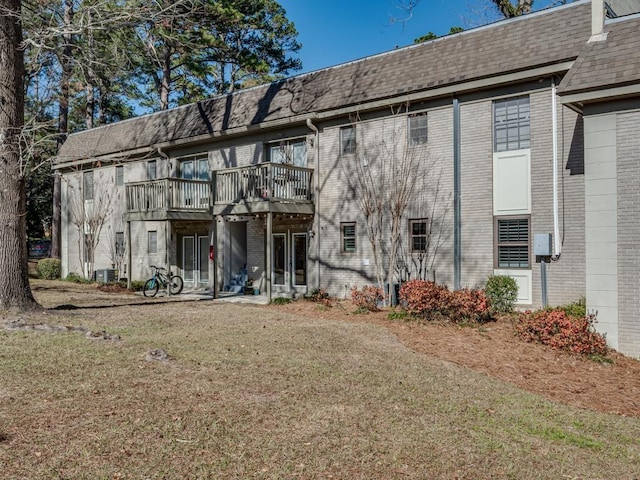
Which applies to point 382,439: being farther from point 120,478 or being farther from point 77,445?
point 77,445

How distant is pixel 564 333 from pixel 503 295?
320 cm

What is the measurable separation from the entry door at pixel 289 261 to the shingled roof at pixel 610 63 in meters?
9.62

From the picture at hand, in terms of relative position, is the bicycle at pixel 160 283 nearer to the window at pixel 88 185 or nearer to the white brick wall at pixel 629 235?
the window at pixel 88 185

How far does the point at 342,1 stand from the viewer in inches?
832

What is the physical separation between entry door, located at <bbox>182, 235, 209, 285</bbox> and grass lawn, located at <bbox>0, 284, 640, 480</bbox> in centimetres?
1191

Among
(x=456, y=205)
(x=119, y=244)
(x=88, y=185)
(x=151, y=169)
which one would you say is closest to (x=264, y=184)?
(x=456, y=205)

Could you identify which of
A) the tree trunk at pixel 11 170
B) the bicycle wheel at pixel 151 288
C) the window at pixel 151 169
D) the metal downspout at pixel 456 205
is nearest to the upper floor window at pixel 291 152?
the metal downspout at pixel 456 205

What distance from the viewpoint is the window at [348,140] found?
52.4ft

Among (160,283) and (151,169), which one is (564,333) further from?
(151,169)

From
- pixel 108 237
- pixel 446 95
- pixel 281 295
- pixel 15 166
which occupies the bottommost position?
pixel 281 295

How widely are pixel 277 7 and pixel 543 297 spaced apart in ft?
88.9

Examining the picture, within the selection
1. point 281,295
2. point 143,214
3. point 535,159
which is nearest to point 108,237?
point 143,214

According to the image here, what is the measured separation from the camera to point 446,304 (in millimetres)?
11430

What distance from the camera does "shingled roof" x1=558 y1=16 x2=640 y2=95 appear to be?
9.38 m
